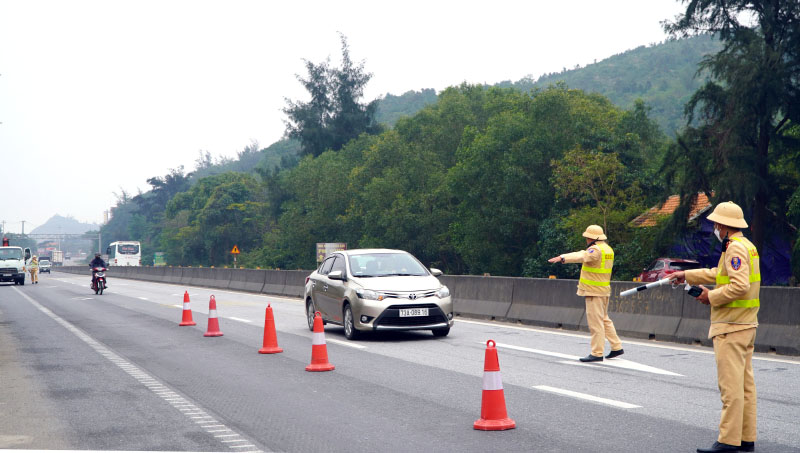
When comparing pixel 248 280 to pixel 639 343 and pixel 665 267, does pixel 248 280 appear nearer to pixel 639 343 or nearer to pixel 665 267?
pixel 665 267

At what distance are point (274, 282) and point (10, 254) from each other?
22.2 m

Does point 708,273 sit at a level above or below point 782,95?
below

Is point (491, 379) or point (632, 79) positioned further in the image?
point (632, 79)

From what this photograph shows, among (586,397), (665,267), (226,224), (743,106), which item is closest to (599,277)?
(586,397)

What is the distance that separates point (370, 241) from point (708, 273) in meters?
63.1

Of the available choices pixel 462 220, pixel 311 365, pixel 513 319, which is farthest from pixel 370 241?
pixel 311 365

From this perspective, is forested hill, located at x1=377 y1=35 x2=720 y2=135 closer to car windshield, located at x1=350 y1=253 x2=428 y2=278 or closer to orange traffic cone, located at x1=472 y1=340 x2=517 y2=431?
car windshield, located at x1=350 y1=253 x2=428 y2=278

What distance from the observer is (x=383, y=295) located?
14180 millimetres

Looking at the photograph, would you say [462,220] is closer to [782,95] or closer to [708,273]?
[782,95]

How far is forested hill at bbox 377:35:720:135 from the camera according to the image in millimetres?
135125

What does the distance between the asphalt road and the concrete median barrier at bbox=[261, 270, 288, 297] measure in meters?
17.8

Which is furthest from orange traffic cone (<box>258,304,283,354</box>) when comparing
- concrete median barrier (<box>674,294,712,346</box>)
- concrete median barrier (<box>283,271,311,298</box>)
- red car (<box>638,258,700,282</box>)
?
red car (<box>638,258,700,282</box>)

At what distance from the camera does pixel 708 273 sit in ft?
20.1

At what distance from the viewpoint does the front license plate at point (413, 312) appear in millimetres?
14117
